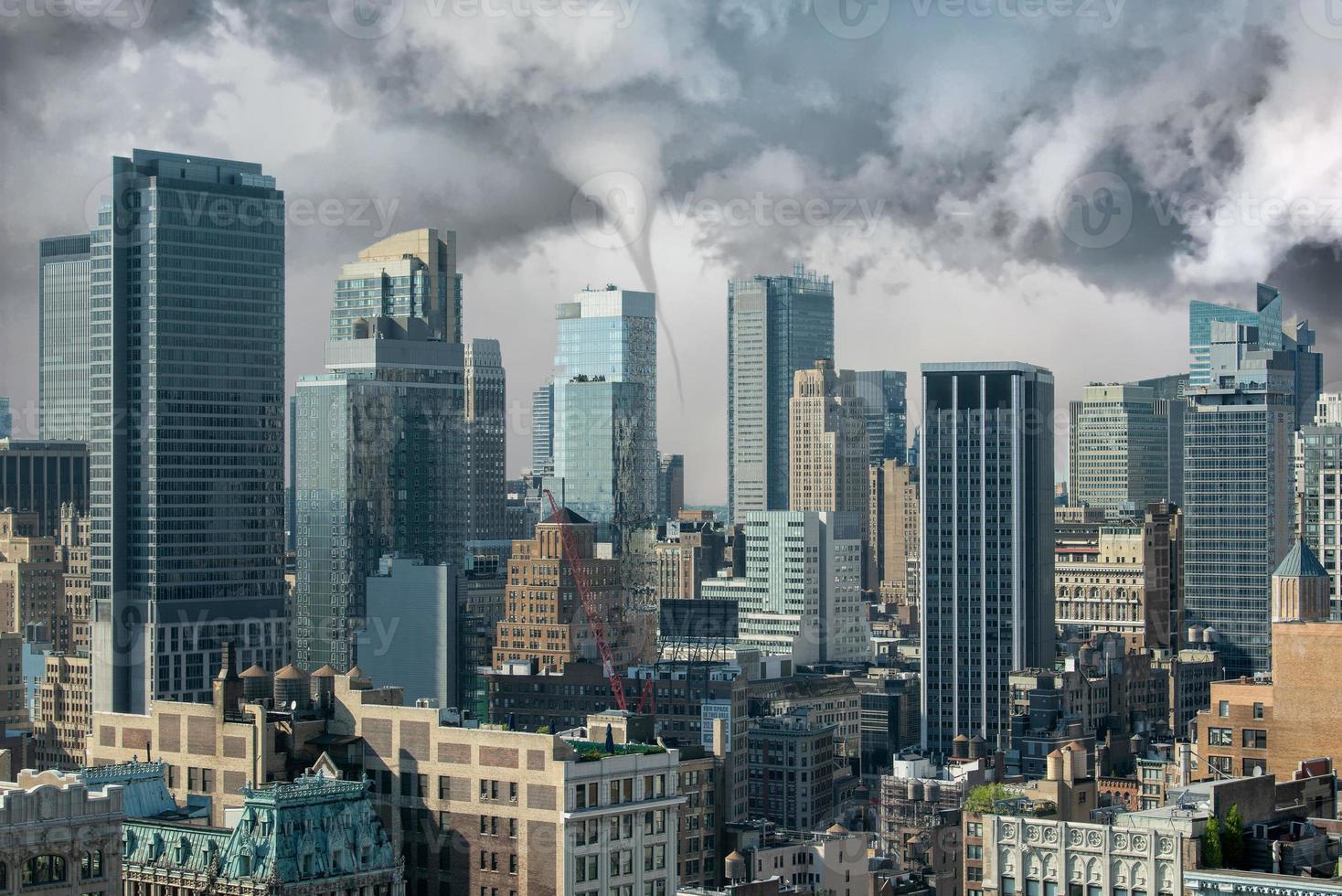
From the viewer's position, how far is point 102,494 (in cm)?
12356

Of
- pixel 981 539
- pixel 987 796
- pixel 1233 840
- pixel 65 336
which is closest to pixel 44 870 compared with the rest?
pixel 1233 840

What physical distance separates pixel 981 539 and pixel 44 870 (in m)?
87.5

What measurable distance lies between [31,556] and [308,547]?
16.9 m

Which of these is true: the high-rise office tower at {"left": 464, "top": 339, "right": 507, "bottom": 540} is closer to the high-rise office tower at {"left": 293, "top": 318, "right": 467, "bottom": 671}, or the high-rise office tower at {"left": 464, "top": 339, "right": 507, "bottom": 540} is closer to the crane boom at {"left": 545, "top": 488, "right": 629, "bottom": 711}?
the high-rise office tower at {"left": 293, "top": 318, "right": 467, "bottom": 671}

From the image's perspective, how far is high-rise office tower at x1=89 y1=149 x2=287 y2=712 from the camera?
12100 cm

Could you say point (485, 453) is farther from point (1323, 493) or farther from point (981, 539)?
point (1323, 493)

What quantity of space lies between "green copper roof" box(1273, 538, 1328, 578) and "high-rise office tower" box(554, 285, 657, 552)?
4089 inches

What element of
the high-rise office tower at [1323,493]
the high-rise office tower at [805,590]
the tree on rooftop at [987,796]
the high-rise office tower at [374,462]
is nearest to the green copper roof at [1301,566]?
the tree on rooftop at [987,796]

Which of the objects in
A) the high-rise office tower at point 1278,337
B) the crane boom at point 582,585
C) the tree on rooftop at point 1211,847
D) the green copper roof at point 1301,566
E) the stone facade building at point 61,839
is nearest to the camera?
the stone facade building at point 61,839

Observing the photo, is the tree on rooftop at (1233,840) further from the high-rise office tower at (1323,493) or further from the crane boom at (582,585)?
the crane boom at (582,585)

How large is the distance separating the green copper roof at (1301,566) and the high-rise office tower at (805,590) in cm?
9410

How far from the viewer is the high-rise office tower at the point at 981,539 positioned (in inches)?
4710

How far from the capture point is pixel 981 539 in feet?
401

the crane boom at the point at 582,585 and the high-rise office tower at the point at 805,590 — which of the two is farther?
the high-rise office tower at the point at 805,590
